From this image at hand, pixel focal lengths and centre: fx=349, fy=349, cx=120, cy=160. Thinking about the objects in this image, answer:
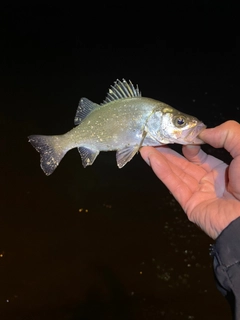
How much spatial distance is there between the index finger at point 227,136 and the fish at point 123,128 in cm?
8

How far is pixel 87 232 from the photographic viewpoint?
4266 mm

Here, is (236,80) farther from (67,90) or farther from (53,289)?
(53,289)

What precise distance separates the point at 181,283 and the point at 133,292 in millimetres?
570

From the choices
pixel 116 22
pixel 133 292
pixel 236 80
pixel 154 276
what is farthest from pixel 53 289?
pixel 116 22

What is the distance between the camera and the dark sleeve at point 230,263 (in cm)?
191

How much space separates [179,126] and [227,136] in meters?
0.29

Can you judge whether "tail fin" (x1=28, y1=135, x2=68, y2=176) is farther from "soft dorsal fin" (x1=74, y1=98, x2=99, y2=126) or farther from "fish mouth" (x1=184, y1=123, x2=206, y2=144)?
"fish mouth" (x1=184, y1=123, x2=206, y2=144)

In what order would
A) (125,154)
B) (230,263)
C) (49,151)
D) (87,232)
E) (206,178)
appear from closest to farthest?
(230,263) < (125,154) < (49,151) < (206,178) < (87,232)

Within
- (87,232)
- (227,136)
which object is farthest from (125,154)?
(87,232)

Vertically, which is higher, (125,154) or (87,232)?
(125,154)

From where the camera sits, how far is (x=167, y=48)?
840 centimetres

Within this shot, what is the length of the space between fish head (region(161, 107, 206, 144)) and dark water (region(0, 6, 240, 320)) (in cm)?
233

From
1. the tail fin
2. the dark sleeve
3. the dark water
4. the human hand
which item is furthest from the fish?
the dark water

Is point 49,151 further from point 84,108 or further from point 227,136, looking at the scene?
point 227,136
